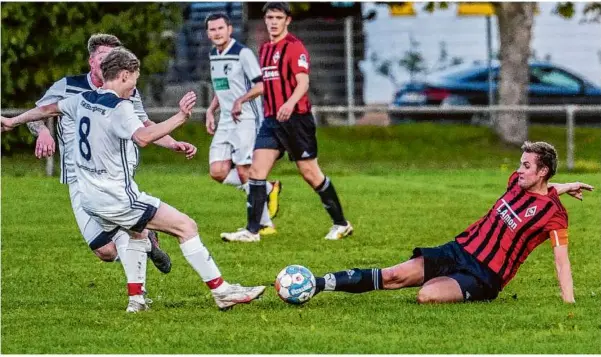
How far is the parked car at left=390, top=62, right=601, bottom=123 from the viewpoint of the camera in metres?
28.7

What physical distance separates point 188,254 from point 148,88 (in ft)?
54.2

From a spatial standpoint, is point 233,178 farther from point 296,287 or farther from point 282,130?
point 296,287

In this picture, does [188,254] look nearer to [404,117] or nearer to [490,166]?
[490,166]

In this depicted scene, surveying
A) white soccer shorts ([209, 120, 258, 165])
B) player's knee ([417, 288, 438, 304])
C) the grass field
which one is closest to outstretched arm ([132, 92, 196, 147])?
the grass field

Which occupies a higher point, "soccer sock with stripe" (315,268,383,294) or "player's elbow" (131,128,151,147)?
"player's elbow" (131,128,151,147)

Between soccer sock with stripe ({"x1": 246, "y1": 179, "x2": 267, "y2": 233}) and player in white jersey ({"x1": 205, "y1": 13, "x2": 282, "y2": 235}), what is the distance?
50 centimetres

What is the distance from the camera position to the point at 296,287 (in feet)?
31.5

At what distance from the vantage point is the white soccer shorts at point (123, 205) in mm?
9258

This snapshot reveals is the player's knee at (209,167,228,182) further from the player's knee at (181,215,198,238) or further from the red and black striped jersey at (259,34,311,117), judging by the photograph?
the player's knee at (181,215,198,238)

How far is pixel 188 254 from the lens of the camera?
30.8 ft

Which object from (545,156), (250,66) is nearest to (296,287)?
(545,156)

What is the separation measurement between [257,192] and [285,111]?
964 millimetres

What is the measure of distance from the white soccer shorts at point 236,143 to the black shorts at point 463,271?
16.6 ft

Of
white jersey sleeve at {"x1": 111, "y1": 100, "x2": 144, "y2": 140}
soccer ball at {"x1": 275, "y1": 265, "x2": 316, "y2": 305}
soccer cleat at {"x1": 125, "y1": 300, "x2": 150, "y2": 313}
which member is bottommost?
soccer cleat at {"x1": 125, "y1": 300, "x2": 150, "y2": 313}
